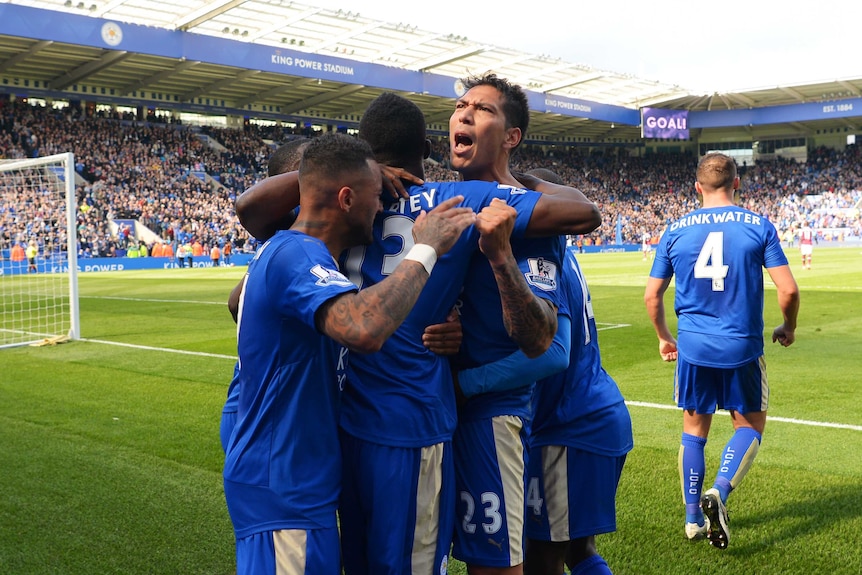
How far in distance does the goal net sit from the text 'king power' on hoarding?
41344 millimetres

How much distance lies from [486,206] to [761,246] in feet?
8.42

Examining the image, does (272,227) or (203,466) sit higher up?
(272,227)

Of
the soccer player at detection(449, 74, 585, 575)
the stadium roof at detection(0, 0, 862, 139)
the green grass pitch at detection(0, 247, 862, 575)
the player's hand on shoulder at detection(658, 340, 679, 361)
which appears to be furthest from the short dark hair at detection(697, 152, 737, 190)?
the stadium roof at detection(0, 0, 862, 139)

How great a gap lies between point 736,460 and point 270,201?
304 centimetres

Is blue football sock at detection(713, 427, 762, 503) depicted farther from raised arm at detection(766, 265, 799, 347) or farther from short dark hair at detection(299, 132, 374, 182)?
short dark hair at detection(299, 132, 374, 182)

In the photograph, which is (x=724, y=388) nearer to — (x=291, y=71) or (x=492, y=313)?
(x=492, y=313)

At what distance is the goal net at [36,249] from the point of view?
1240cm

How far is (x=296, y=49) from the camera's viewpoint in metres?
36.6

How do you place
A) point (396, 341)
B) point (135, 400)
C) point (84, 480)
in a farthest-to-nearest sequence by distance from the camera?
point (135, 400)
point (84, 480)
point (396, 341)

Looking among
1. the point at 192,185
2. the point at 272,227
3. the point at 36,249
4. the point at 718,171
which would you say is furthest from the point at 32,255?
the point at 192,185

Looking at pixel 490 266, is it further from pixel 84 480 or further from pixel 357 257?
pixel 84 480

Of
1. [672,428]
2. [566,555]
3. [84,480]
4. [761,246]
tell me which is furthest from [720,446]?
[84,480]

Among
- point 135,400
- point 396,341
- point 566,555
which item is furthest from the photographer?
point 135,400

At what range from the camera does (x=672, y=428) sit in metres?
6.58
